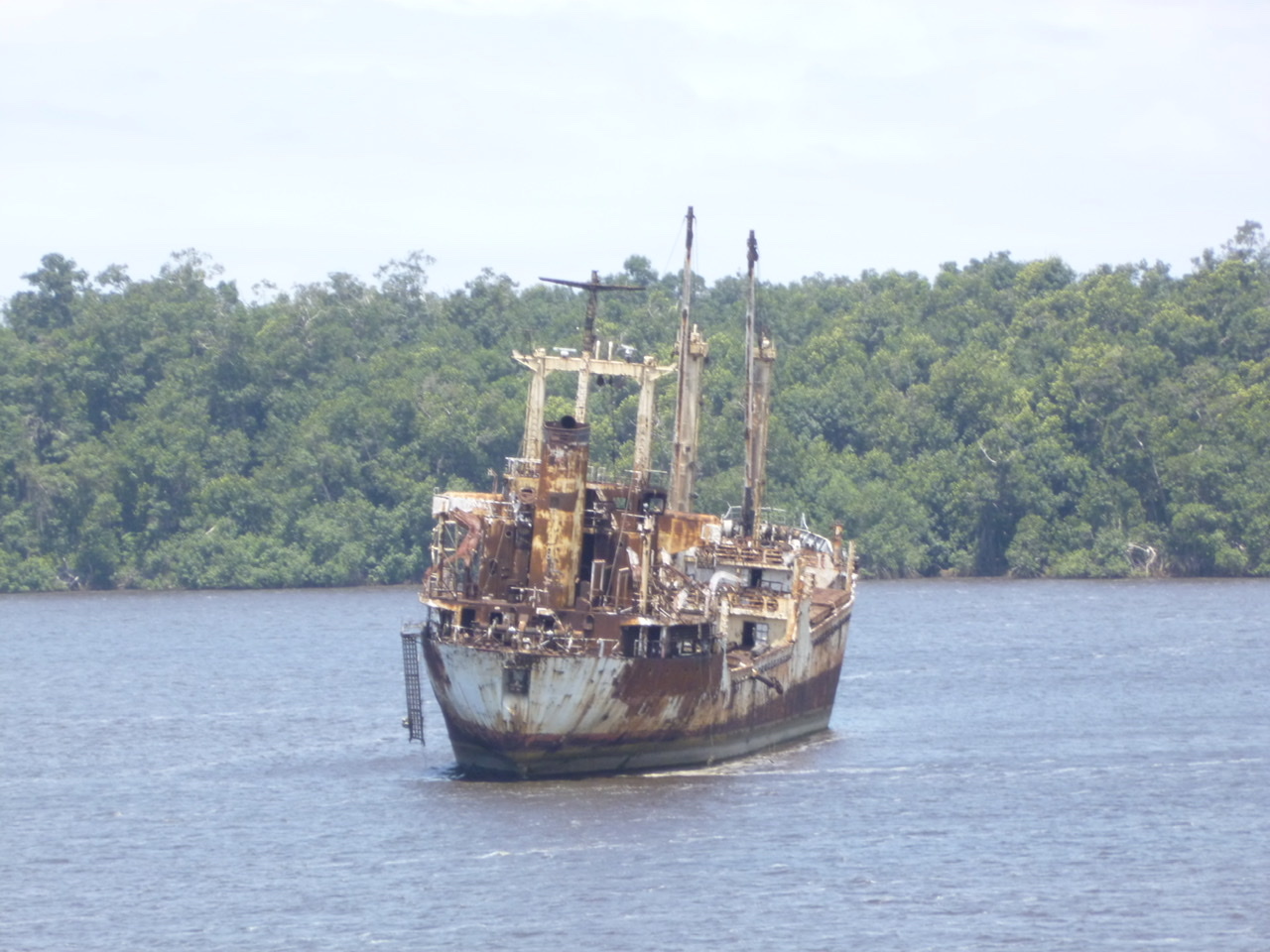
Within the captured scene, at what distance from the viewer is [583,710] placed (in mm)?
56562

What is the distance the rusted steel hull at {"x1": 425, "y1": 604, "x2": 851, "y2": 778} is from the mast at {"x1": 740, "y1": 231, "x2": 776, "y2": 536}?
1636 centimetres

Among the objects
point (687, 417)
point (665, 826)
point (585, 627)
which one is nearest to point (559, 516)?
point (585, 627)

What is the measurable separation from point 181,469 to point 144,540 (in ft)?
17.5

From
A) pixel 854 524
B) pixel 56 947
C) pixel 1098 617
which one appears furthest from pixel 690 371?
pixel 854 524

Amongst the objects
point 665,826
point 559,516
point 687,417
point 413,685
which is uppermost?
point 687,417

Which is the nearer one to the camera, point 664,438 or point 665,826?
point 665,826

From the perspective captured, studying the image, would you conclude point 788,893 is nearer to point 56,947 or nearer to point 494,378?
point 56,947

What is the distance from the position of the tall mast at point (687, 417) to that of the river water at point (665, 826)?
9.39 metres

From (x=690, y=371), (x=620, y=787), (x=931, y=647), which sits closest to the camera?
(x=620, y=787)

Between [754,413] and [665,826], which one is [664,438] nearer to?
[754,413]

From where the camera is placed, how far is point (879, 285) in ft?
646

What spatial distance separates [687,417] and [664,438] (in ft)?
201

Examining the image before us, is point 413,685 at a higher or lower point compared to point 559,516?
lower

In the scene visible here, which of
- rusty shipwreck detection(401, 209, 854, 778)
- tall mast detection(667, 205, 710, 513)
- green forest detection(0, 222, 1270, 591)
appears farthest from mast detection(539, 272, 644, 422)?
green forest detection(0, 222, 1270, 591)
